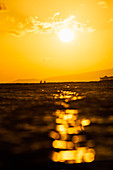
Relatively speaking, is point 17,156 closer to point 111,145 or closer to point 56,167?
point 56,167

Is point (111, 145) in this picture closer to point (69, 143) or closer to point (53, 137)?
point (69, 143)

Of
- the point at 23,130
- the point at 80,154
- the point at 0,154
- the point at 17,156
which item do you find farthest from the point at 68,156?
the point at 23,130

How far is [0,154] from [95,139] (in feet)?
20.1

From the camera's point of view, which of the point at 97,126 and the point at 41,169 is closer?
the point at 41,169

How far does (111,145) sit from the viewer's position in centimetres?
1448

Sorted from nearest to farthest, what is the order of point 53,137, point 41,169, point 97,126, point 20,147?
point 41,169, point 20,147, point 53,137, point 97,126

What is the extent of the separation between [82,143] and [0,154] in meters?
4.81

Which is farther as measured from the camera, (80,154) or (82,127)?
(82,127)

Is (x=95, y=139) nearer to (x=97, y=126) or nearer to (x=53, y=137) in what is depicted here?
(x=53, y=137)

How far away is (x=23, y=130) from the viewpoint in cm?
1942

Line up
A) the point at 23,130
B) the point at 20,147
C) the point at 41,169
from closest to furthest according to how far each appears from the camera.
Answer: the point at 41,169 < the point at 20,147 < the point at 23,130

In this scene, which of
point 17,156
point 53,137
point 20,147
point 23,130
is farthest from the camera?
point 23,130

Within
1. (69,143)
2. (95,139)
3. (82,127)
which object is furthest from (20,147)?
(82,127)

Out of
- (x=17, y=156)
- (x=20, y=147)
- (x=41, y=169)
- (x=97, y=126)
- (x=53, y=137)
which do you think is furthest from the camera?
(x=97, y=126)
